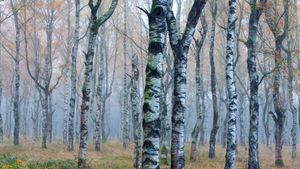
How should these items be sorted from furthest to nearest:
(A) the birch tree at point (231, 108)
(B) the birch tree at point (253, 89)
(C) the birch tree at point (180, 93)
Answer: (B) the birch tree at point (253, 89) < (A) the birch tree at point (231, 108) < (C) the birch tree at point (180, 93)

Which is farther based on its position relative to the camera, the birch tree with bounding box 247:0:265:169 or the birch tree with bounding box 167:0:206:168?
the birch tree with bounding box 247:0:265:169

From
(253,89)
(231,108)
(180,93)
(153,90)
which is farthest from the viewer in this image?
(253,89)

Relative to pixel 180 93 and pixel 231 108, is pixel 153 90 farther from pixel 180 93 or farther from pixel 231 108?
pixel 231 108

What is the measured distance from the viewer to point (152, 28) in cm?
796

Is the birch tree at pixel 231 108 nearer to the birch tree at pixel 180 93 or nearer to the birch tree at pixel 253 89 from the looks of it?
the birch tree at pixel 253 89

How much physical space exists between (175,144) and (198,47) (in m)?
8.48

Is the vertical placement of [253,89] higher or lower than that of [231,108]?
higher

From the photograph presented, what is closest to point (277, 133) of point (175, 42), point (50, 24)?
point (175, 42)

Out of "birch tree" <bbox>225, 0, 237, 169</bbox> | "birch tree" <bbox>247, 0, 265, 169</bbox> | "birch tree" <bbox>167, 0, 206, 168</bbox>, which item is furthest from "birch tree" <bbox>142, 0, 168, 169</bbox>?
"birch tree" <bbox>247, 0, 265, 169</bbox>

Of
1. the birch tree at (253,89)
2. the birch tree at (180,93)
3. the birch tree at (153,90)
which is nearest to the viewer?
the birch tree at (153,90)

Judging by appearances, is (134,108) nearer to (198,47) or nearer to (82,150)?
(82,150)

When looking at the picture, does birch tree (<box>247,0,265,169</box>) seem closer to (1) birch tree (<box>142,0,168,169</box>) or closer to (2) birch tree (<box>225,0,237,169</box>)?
(2) birch tree (<box>225,0,237,169</box>)

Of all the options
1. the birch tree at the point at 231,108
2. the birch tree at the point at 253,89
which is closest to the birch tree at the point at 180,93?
the birch tree at the point at 231,108

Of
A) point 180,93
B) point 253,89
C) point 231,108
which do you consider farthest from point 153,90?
point 253,89
